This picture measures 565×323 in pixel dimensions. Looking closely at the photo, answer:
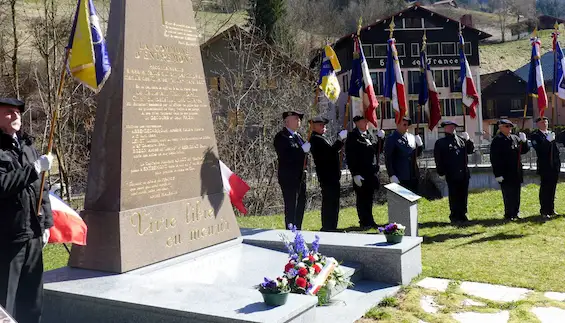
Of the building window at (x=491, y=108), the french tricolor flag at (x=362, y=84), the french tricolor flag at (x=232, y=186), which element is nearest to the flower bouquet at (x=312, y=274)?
the french tricolor flag at (x=232, y=186)

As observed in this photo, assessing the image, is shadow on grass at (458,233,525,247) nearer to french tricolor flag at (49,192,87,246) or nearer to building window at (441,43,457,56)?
french tricolor flag at (49,192,87,246)

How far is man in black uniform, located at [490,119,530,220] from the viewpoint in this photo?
31.9ft

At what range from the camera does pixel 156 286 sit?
4691 millimetres

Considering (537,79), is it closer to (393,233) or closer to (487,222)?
(487,222)

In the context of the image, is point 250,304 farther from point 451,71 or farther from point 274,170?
point 451,71

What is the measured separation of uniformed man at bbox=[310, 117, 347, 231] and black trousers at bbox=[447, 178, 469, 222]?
94.4 inches

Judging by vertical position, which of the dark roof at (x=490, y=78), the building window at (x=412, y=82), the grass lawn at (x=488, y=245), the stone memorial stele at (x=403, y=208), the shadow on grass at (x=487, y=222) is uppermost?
the dark roof at (x=490, y=78)

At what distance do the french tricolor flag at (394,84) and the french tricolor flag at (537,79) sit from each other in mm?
2614

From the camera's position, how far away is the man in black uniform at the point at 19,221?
4.03 metres

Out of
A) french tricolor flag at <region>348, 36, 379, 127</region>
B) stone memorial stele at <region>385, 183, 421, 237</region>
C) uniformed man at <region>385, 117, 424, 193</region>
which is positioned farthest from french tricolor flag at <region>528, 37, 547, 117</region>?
stone memorial stele at <region>385, 183, 421, 237</region>

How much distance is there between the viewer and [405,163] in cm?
944

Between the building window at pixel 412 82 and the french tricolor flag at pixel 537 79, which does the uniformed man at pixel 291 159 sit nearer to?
the french tricolor flag at pixel 537 79

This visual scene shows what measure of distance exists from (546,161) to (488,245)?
2908mm

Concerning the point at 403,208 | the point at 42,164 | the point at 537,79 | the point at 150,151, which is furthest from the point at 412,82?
the point at 42,164
